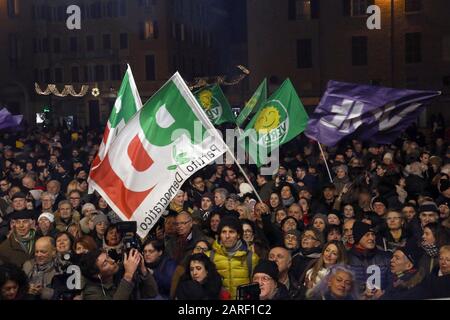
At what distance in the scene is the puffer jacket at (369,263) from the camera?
20.6ft

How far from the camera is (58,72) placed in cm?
5497

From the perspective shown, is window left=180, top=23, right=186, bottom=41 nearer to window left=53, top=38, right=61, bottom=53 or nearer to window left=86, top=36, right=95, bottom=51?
window left=86, top=36, right=95, bottom=51

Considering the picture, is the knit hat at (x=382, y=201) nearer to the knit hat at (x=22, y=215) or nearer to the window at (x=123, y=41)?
the knit hat at (x=22, y=215)

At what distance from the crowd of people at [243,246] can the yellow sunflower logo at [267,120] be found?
1.35 m

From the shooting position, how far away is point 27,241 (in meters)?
7.81

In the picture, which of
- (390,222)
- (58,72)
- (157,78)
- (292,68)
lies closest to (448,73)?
(292,68)

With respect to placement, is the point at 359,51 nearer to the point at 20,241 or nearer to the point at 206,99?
the point at 206,99

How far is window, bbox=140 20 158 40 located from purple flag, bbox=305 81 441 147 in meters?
39.4

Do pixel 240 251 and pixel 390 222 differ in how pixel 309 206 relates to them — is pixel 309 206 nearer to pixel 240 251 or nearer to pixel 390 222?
pixel 390 222

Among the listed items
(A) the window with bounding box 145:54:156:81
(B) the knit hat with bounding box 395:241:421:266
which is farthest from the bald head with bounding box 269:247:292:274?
(A) the window with bounding box 145:54:156:81

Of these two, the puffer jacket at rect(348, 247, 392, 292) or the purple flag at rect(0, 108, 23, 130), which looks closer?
the puffer jacket at rect(348, 247, 392, 292)

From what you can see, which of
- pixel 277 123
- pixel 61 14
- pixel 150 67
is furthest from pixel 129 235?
pixel 61 14

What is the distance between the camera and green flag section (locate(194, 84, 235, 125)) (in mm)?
15953

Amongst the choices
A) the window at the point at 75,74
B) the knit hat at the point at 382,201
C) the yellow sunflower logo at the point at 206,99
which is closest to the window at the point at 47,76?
the window at the point at 75,74
